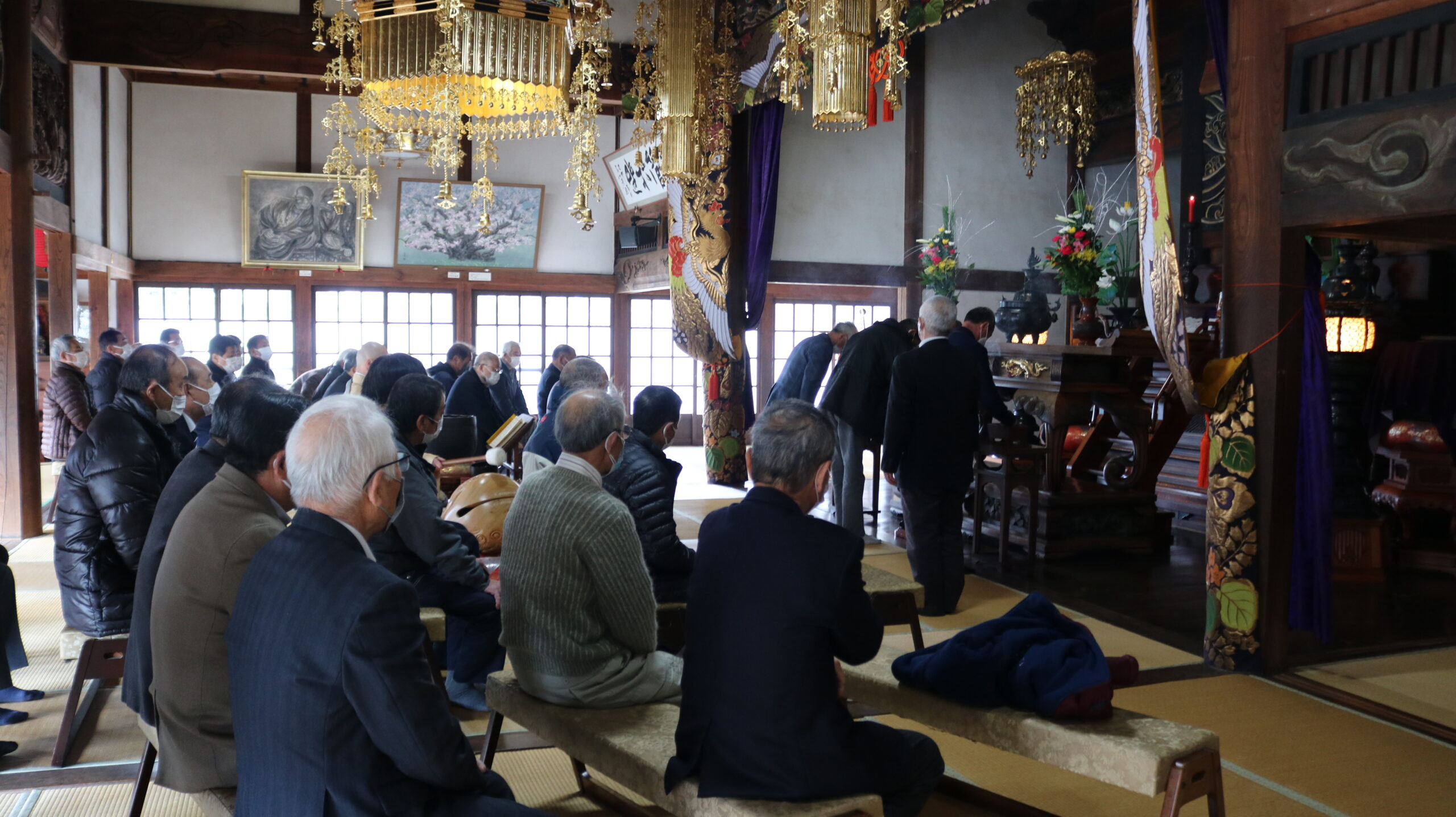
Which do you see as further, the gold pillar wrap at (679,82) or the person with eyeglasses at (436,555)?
the gold pillar wrap at (679,82)

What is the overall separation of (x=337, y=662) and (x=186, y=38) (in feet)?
24.6

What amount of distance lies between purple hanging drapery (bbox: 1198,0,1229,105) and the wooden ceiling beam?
238 inches

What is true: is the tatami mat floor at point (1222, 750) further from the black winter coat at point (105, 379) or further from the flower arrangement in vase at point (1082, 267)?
the flower arrangement in vase at point (1082, 267)

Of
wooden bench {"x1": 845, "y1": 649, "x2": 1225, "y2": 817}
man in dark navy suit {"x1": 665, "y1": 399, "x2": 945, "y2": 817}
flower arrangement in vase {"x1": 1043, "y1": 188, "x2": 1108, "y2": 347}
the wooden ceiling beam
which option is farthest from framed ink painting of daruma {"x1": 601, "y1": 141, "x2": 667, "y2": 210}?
man in dark navy suit {"x1": 665, "y1": 399, "x2": 945, "y2": 817}

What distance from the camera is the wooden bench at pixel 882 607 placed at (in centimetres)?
332

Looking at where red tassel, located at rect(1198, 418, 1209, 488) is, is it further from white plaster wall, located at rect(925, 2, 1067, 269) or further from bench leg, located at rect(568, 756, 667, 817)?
white plaster wall, located at rect(925, 2, 1067, 269)

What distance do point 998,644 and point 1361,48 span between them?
263 centimetres

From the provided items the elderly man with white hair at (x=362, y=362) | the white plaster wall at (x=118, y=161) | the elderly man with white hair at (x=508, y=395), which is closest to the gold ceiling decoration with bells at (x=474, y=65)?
the elderly man with white hair at (x=362, y=362)

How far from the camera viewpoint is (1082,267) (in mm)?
6645

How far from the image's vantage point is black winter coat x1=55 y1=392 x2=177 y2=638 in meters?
3.34

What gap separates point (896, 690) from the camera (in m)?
2.67

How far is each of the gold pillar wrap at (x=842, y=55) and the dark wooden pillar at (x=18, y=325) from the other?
5.57 m

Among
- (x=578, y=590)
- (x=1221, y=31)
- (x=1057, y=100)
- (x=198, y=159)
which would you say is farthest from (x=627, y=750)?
(x=198, y=159)

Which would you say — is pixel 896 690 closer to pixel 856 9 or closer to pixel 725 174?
pixel 856 9
